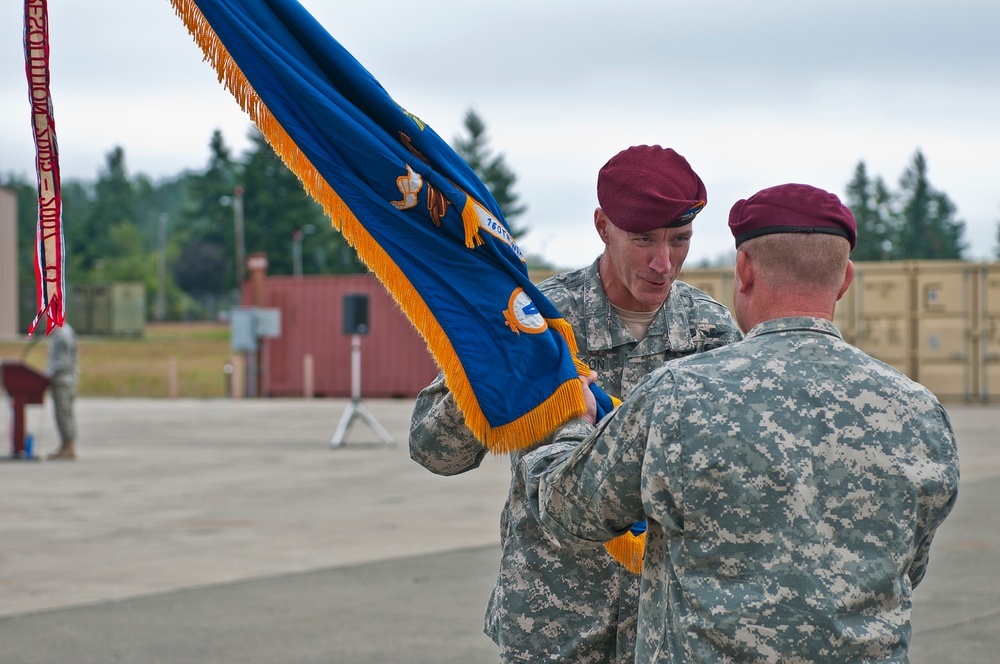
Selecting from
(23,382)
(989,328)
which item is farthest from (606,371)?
(989,328)

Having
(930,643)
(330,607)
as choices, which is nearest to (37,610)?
(330,607)

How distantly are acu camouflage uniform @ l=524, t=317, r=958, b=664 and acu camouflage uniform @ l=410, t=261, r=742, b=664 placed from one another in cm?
73

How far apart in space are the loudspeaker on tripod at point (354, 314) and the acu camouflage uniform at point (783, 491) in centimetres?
1876

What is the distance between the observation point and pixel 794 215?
2.44m

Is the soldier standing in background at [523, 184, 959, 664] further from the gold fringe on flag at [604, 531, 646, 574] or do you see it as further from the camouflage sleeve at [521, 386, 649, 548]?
the gold fringe on flag at [604, 531, 646, 574]

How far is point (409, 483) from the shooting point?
14.4 meters

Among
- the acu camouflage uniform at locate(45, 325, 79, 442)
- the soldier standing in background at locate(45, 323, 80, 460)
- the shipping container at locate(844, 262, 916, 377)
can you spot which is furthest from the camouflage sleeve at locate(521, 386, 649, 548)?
the shipping container at locate(844, 262, 916, 377)

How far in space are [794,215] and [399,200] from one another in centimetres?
123

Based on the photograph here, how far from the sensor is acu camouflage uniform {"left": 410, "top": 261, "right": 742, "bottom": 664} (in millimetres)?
3207

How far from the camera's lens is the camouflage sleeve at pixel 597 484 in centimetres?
244

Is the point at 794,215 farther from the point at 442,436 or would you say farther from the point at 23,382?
the point at 23,382

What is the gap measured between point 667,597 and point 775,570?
23cm

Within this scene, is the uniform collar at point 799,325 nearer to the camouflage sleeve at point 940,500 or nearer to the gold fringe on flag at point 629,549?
the camouflage sleeve at point 940,500

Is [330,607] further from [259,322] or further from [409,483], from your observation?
[259,322]
